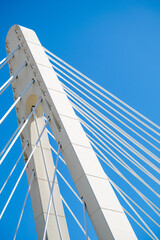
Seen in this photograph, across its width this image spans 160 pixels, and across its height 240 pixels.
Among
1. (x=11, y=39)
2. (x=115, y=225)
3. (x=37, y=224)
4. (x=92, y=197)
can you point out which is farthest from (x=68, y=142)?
(x=11, y=39)

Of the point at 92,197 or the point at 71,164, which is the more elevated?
the point at 71,164

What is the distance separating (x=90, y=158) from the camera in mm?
6770

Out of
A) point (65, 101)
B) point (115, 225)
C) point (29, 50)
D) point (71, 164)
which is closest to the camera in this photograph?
point (115, 225)

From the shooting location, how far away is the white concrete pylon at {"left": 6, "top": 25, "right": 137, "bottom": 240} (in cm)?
578

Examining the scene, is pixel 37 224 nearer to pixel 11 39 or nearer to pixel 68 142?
pixel 68 142

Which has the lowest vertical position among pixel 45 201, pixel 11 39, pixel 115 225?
pixel 115 225

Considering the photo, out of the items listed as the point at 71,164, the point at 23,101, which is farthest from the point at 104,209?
the point at 23,101

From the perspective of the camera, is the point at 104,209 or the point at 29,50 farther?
the point at 29,50

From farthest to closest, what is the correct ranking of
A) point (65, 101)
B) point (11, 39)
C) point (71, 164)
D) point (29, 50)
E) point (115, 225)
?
1. point (11, 39)
2. point (29, 50)
3. point (65, 101)
4. point (71, 164)
5. point (115, 225)

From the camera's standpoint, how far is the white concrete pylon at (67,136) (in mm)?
5779

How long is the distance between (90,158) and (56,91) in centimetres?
214

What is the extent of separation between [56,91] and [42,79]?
0.44 meters

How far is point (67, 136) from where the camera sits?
7.02 metres

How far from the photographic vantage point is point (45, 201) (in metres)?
8.34
